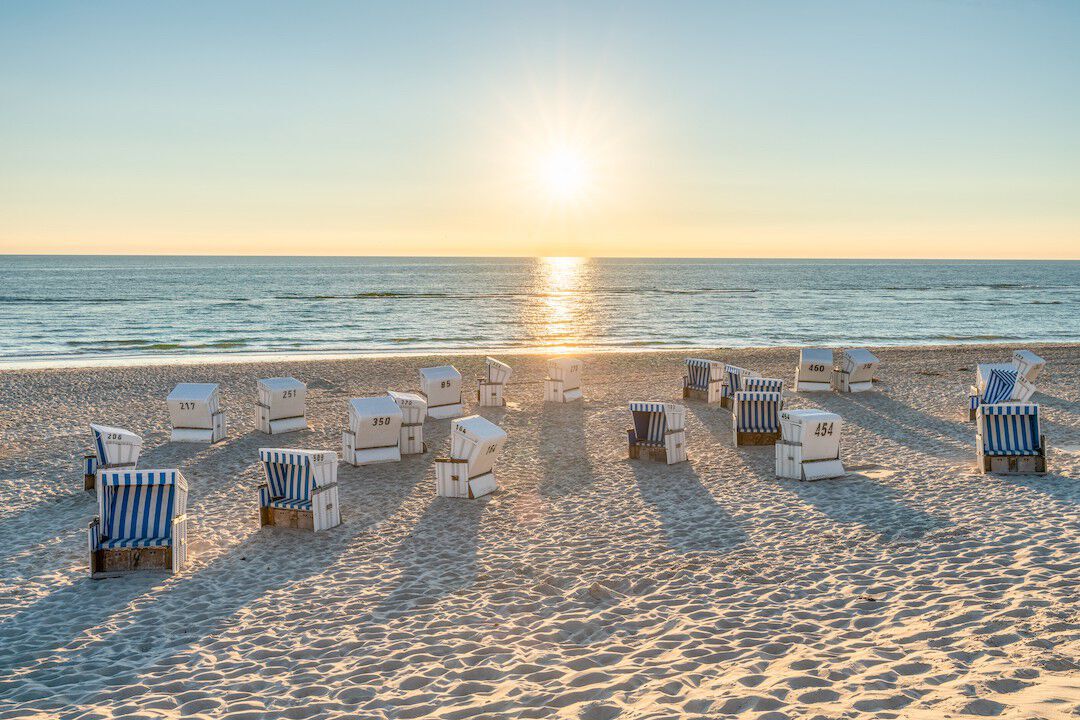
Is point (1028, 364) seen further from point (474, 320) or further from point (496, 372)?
point (474, 320)

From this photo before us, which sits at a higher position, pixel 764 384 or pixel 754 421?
pixel 764 384

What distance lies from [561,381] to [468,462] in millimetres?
9597

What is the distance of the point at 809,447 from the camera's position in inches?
511

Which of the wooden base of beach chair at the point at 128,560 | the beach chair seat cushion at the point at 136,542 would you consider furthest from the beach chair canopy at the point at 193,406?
the wooden base of beach chair at the point at 128,560

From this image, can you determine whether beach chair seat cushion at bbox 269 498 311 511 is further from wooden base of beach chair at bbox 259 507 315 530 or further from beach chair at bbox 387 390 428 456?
beach chair at bbox 387 390 428 456

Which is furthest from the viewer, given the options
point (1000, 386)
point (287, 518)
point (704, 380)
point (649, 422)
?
point (704, 380)

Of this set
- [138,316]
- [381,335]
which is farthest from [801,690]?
[138,316]

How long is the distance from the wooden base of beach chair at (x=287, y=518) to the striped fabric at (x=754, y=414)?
29.4ft

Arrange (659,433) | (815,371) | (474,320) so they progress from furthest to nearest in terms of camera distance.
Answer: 1. (474,320)
2. (815,371)
3. (659,433)

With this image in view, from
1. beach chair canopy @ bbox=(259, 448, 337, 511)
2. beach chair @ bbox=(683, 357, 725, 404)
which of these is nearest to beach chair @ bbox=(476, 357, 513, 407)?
beach chair @ bbox=(683, 357, 725, 404)

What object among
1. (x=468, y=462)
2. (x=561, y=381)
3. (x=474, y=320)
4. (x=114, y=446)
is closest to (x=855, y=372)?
(x=561, y=381)

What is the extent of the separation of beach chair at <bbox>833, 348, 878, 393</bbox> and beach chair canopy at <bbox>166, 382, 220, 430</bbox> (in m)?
17.4

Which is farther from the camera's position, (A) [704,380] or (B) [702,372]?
(B) [702,372]

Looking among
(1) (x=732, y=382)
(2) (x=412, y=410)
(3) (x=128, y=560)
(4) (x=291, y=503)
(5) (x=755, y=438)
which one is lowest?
(3) (x=128, y=560)
